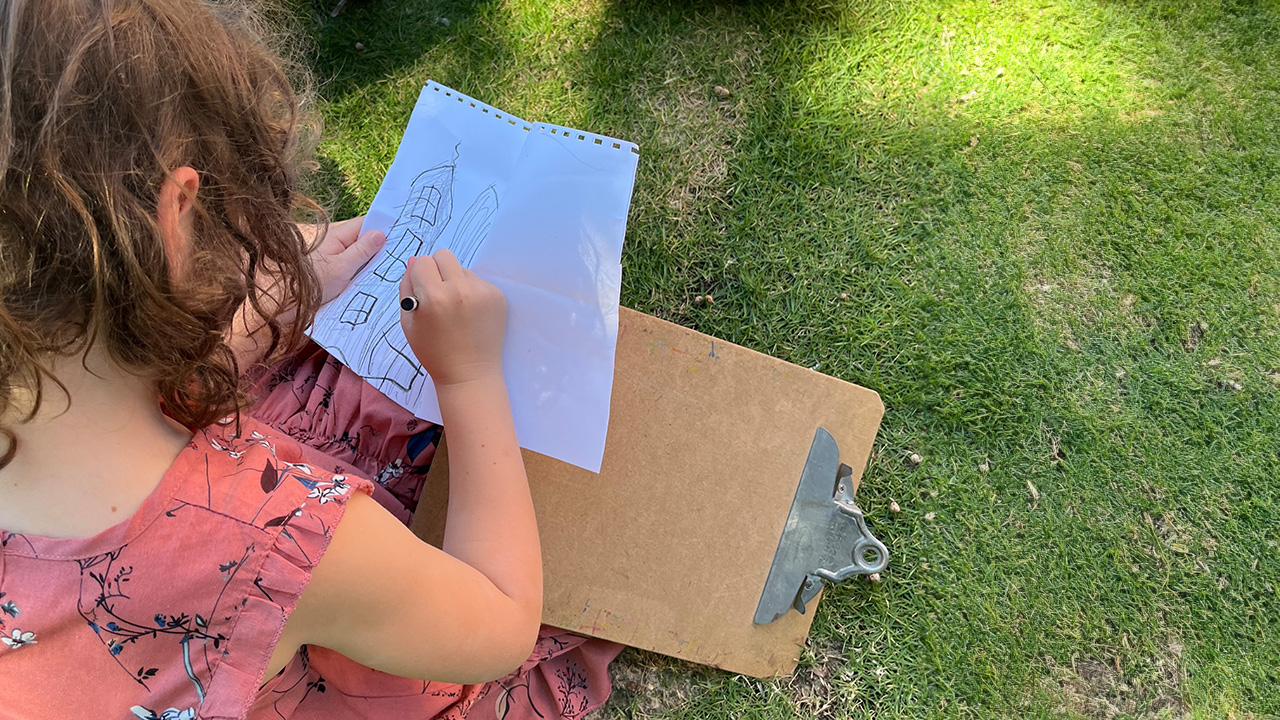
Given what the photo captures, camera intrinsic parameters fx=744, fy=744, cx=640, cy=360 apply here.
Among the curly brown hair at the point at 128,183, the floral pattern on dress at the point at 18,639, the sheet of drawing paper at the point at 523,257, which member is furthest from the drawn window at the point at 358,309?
the floral pattern on dress at the point at 18,639

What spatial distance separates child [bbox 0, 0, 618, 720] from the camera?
57cm

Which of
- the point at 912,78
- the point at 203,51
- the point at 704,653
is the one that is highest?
the point at 203,51

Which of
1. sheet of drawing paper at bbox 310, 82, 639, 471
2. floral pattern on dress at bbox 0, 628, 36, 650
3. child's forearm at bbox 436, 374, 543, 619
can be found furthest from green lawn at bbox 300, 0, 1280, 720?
floral pattern on dress at bbox 0, 628, 36, 650

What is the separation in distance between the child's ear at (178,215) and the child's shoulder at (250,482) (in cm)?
18

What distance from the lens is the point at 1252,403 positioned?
1.47m

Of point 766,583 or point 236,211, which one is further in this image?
point 766,583

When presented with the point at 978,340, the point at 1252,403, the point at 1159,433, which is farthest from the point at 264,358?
the point at 1252,403

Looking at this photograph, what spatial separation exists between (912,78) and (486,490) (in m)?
1.37

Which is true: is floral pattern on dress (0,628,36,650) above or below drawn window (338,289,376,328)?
above

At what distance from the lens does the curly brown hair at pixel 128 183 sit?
55cm

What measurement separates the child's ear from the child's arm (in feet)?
0.89

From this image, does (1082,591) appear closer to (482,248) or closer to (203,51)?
(482,248)

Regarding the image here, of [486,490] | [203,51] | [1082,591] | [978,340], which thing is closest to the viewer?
[203,51]

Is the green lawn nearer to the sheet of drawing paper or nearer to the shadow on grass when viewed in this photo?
the shadow on grass
